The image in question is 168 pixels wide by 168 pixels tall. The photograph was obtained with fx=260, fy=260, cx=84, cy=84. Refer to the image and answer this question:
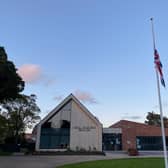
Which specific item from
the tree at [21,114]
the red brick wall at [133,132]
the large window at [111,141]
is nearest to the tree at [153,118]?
the red brick wall at [133,132]

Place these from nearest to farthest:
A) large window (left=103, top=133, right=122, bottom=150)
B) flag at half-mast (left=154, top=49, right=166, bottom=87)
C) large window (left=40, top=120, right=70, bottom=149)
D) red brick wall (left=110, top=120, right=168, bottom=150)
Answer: flag at half-mast (left=154, top=49, right=166, bottom=87) → large window (left=40, top=120, right=70, bottom=149) → large window (left=103, top=133, right=122, bottom=150) → red brick wall (left=110, top=120, right=168, bottom=150)

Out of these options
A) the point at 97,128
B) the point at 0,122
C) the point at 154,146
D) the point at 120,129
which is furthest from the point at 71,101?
the point at 154,146

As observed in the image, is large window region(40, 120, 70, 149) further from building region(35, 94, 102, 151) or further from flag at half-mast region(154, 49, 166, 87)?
flag at half-mast region(154, 49, 166, 87)

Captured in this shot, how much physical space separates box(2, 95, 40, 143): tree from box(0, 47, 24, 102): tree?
33.4 ft

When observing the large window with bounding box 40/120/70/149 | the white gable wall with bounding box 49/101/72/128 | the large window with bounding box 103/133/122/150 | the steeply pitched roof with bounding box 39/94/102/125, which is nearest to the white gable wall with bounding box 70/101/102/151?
the steeply pitched roof with bounding box 39/94/102/125

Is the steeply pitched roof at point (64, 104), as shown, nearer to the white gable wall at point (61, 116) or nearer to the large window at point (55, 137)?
the white gable wall at point (61, 116)

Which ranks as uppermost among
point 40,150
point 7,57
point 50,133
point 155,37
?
point 7,57

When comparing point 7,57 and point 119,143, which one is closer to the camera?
point 7,57

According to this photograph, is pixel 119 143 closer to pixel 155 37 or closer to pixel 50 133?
pixel 50 133

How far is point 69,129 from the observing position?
32844 mm

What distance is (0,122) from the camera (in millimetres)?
34438

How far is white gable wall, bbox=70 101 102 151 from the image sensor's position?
3191 cm

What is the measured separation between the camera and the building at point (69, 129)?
32.0 m

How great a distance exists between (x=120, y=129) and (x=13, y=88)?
77.4ft
